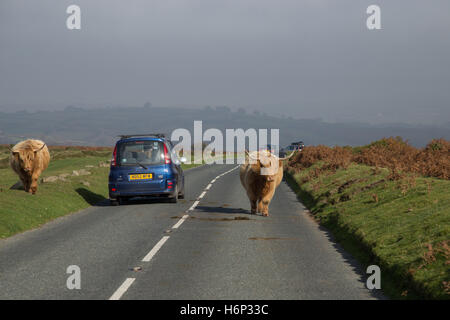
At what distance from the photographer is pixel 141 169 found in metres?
17.7

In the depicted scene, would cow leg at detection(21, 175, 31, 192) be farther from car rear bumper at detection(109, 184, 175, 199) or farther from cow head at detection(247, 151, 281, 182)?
cow head at detection(247, 151, 281, 182)

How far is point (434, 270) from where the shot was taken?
7.57 meters

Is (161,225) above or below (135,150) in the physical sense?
below

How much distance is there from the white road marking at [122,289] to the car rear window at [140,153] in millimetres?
10335

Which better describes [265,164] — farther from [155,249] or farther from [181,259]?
[181,259]

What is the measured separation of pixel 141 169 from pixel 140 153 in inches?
31.5

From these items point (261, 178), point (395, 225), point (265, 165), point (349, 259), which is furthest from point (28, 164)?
point (395, 225)

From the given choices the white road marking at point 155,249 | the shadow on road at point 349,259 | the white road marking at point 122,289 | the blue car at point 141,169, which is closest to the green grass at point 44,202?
the blue car at point 141,169

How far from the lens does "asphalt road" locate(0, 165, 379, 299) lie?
724 centimetres

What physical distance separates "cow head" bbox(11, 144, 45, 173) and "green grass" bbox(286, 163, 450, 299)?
400 inches

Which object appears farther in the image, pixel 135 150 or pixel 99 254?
pixel 135 150

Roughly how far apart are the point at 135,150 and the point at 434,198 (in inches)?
405
